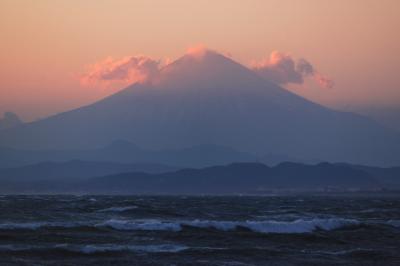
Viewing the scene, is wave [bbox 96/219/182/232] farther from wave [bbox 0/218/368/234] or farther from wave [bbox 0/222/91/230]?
wave [bbox 0/222/91/230]

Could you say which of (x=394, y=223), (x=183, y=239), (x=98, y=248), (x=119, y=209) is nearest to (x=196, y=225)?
(x=183, y=239)

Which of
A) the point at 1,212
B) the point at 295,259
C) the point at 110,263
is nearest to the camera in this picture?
the point at 110,263

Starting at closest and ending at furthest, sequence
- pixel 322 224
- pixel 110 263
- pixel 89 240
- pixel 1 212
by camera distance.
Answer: pixel 110 263, pixel 89 240, pixel 322 224, pixel 1 212

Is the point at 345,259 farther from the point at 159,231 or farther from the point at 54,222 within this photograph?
the point at 54,222

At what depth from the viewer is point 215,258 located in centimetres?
3994

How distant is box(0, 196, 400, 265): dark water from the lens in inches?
1569

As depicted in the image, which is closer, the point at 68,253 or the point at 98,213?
the point at 68,253

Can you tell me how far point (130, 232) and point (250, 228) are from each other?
347 inches

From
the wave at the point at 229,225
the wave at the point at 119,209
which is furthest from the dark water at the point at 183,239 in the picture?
the wave at the point at 119,209

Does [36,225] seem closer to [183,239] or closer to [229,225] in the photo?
[183,239]

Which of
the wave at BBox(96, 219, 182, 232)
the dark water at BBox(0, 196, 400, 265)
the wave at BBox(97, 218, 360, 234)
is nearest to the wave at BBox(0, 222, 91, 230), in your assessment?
the dark water at BBox(0, 196, 400, 265)

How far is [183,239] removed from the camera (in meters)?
48.4

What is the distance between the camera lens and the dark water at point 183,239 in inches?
1569

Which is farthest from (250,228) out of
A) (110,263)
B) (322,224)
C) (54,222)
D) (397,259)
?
(110,263)
